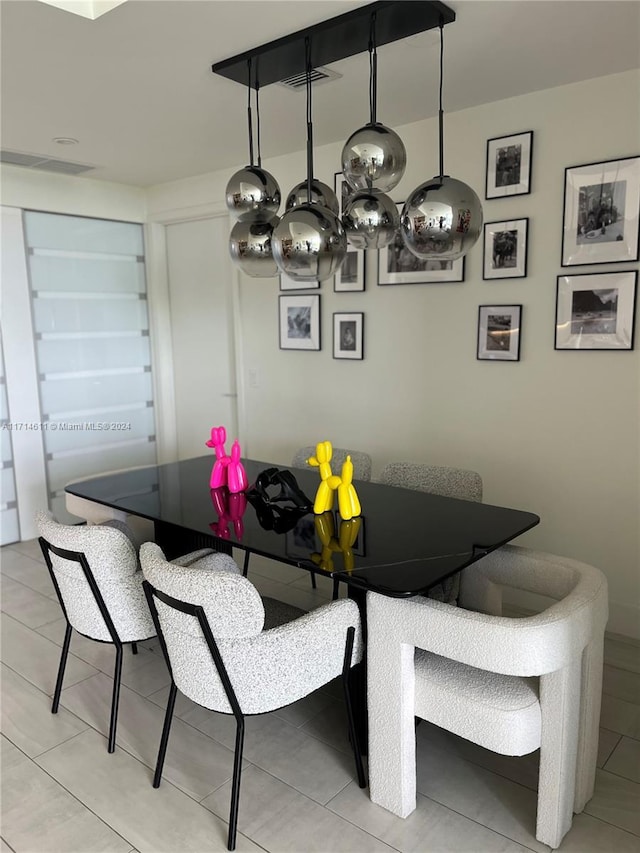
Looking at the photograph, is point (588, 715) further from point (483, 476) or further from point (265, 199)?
point (265, 199)

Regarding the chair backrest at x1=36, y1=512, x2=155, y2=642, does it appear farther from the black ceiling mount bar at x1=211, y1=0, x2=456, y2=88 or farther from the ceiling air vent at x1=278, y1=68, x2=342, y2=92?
the ceiling air vent at x1=278, y1=68, x2=342, y2=92

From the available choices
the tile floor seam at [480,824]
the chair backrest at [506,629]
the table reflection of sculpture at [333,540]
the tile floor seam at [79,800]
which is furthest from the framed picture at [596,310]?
the tile floor seam at [79,800]

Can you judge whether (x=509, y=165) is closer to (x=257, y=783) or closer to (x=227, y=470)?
(x=227, y=470)

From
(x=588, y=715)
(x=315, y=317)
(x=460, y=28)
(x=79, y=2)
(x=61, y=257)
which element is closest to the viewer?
(x=588, y=715)

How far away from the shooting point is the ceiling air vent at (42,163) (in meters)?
3.88

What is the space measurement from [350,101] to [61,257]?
2.54 metres

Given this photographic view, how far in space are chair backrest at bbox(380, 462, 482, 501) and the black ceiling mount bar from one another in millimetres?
1690

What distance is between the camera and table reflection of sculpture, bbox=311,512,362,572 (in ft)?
6.51

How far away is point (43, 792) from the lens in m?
2.13

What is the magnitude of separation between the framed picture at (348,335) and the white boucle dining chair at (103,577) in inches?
73.8

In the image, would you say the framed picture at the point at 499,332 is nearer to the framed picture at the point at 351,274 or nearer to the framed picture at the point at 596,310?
the framed picture at the point at 596,310

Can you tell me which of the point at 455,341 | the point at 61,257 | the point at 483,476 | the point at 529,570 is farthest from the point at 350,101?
the point at 61,257

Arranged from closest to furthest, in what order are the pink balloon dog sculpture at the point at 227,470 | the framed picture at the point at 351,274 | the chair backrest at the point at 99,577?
the chair backrest at the point at 99,577 < the pink balloon dog sculpture at the point at 227,470 < the framed picture at the point at 351,274

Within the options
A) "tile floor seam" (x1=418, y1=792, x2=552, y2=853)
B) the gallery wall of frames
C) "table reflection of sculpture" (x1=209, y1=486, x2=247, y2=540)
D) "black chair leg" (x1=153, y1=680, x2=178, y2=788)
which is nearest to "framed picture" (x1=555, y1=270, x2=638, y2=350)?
the gallery wall of frames
